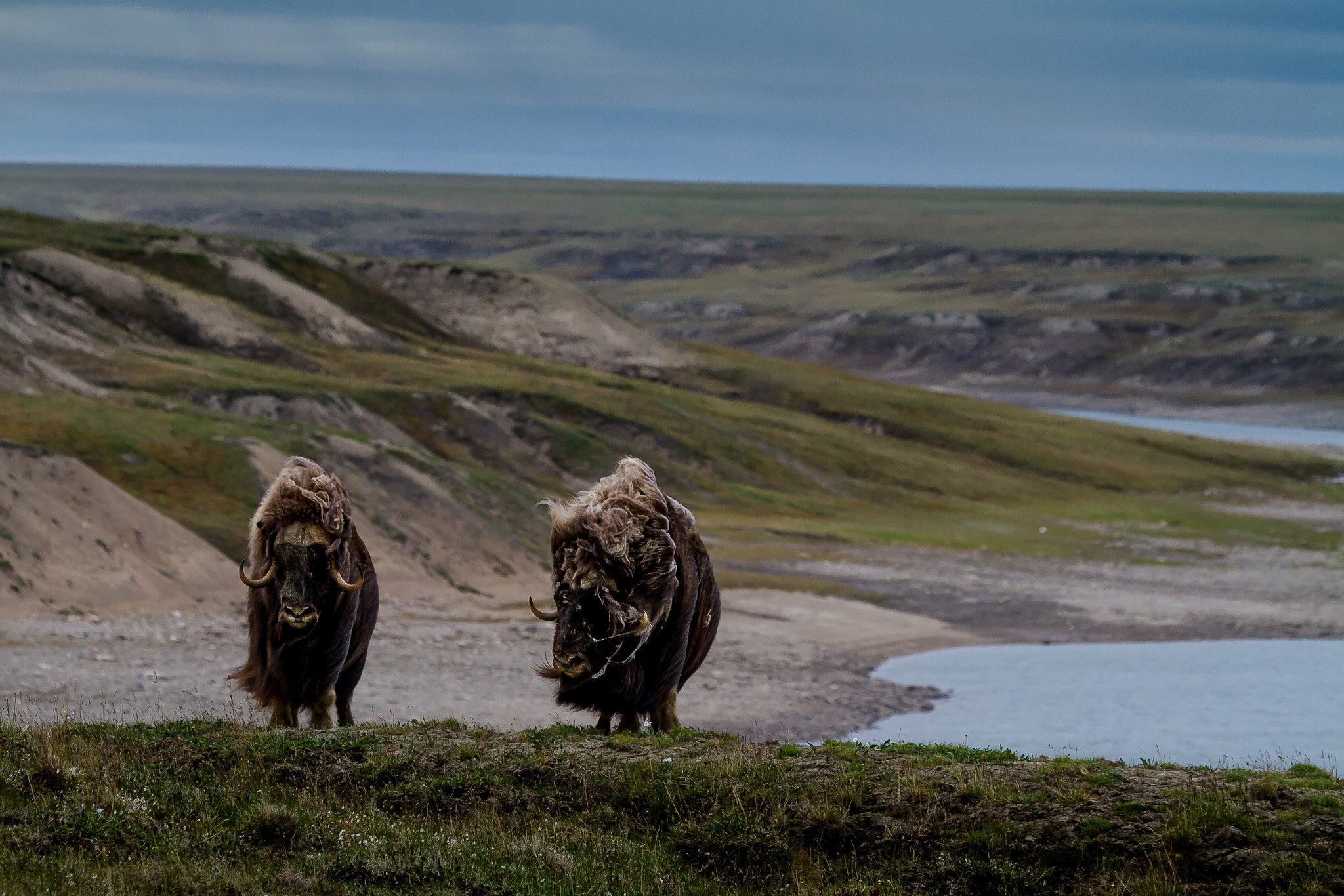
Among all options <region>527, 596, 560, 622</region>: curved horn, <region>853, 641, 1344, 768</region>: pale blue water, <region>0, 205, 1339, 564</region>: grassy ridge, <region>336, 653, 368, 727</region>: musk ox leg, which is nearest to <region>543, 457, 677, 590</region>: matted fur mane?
<region>527, 596, 560, 622</region>: curved horn

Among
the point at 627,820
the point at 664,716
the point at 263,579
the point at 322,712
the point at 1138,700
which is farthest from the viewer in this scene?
the point at 1138,700

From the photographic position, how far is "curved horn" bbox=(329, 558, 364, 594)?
12.2 metres

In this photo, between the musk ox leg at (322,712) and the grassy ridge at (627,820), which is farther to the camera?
the musk ox leg at (322,712)

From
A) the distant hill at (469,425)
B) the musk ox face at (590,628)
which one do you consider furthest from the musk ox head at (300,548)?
the distant hill at (469,425)

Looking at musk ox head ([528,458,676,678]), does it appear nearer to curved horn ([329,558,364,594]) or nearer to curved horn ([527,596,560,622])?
curved horn ([527,596,560,622])

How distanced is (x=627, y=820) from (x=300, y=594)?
3.82 metres

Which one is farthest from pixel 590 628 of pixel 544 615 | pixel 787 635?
pixel 787 635

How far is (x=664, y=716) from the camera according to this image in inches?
491

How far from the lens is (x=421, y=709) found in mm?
21078

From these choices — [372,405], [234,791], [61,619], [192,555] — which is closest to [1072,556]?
[372,405]

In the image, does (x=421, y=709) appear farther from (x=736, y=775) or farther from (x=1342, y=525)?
(x=1342, y=525)

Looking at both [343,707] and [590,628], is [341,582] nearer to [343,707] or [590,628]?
[343,707]

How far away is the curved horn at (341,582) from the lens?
40.1ft

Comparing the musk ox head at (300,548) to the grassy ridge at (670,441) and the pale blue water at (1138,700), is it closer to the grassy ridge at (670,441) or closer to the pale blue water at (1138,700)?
the pale blue water at (1138,700)
